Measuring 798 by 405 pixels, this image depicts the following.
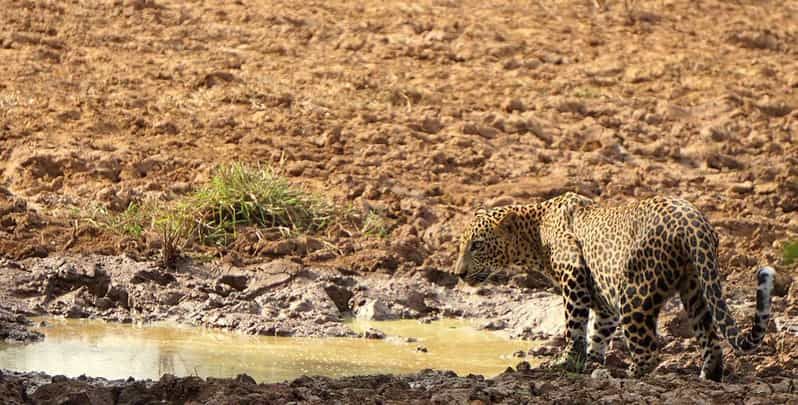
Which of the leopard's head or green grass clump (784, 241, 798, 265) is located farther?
the leopard's head

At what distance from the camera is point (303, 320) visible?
11805 mm

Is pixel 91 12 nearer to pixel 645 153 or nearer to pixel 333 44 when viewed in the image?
pixel 333 44

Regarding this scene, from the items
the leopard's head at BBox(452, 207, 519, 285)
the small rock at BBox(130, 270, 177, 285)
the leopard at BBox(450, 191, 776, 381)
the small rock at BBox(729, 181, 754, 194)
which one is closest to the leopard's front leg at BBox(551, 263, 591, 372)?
the leopard at BBox(450, 191, 776, 381)

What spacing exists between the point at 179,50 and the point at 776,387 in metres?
11.7

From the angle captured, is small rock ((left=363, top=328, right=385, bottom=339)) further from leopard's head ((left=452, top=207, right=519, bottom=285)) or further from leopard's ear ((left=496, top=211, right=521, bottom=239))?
leopard's ear ((left=496, top=211, right=521, bottom=239))

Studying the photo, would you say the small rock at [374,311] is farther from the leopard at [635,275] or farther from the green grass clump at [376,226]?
the leopard at [635,275]

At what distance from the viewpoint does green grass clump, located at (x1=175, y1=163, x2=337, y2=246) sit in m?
13.7

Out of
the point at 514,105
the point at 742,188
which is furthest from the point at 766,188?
the point at 514,105

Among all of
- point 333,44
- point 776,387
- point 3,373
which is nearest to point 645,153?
point 333,44

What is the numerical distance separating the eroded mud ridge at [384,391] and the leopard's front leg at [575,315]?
0.95 meters

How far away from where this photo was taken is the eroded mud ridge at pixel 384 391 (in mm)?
7594

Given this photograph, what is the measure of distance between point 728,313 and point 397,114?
8758 mm

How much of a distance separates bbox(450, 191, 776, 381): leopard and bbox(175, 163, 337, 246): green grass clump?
4358mm

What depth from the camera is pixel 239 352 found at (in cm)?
1058
